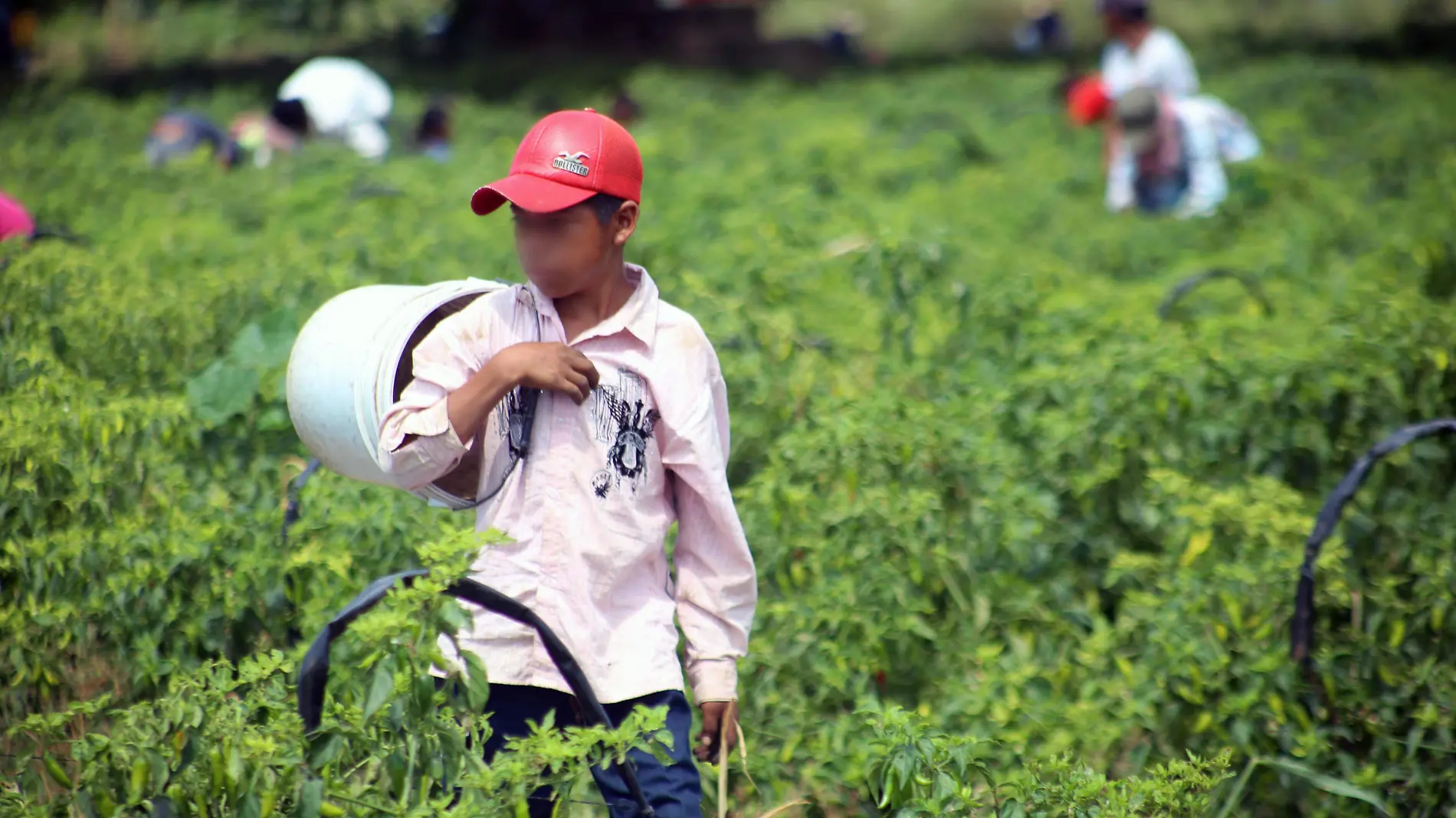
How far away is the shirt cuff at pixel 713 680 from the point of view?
2729 mm

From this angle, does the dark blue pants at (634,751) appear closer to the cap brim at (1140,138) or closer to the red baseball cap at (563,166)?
the red baseball cap at (563,166)

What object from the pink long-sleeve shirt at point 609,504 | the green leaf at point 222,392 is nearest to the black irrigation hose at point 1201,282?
the pink long-sleeve shirt at point 609,504

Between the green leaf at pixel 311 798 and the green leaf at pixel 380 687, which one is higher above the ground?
the green leaf at pixel 380 687

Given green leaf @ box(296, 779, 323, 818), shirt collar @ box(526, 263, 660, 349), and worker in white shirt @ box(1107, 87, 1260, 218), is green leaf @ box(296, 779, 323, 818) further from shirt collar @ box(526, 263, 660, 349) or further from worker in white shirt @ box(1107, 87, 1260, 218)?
worker in white shirt @ box(1107, 87, 1260, 218)

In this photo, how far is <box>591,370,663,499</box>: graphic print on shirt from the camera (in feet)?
8.71

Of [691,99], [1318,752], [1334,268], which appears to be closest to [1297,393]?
[1318,752]

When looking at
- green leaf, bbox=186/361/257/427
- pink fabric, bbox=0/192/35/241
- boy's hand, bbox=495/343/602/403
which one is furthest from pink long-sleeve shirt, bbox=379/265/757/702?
pink fabric, bbox=0/192/35/241

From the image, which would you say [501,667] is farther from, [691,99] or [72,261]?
[691,99]

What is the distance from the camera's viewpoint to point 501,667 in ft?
8.68

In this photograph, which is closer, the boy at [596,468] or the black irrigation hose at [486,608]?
the black irrigation hose at [486,608]

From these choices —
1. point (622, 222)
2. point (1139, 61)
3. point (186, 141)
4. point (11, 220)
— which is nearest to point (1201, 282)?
point (622, 222)

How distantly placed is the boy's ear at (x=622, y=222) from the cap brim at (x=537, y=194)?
10 cm

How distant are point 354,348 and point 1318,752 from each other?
2.74 metres

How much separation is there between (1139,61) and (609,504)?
902cm
